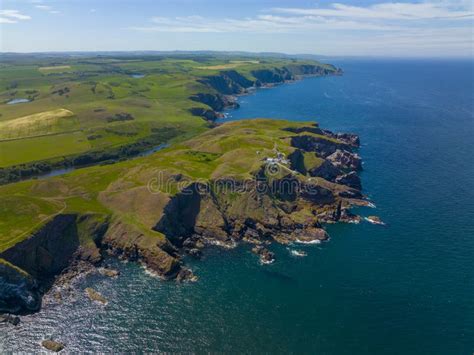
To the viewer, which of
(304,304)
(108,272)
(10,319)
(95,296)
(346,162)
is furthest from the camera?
(346,162)

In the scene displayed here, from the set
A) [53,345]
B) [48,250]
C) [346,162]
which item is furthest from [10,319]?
[346,162]

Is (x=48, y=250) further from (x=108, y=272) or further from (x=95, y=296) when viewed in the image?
(x=95, y=296)

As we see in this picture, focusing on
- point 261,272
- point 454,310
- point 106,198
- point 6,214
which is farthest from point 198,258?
point 454,310

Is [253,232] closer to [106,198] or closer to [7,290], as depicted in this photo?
[106,198]

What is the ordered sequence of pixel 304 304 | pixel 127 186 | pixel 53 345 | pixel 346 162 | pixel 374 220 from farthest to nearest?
pixel 346 162 → pixel 127 186 → pixel 374 220 → pixel 304 304 → pixel 53 345

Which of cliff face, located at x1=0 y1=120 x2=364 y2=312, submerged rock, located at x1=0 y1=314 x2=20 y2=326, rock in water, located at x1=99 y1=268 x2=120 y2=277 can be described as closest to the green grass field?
cliff face, located at x1=0 y1=120 x2=364 y2=312

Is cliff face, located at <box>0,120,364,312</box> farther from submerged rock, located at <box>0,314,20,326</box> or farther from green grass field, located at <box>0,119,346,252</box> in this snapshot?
submerged rock, located at <box>0,314,20,326</box>
